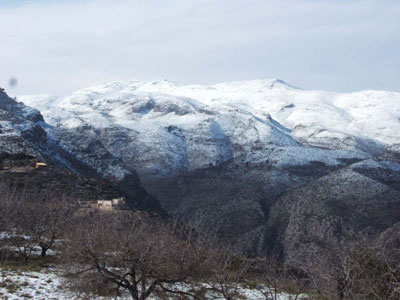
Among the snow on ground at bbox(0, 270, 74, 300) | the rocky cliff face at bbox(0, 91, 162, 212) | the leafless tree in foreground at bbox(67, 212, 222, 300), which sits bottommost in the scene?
the rocky cliff face at bbox(0, 91, 162, 212)

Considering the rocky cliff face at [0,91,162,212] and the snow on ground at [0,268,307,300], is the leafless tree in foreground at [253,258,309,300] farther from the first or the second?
the rocky cliff face at [0,91,162,212]

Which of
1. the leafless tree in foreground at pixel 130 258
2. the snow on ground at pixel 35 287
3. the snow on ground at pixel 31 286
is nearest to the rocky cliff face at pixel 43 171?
the snow on ground at pixel 35 287

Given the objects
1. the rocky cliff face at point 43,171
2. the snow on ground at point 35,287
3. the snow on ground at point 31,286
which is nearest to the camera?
the snow on ground at point 35,287

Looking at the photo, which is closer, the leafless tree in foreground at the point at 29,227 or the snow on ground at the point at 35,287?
the snow on ground at the point at 35,287

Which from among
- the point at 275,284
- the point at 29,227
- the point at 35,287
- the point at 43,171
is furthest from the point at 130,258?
the point at 43,171

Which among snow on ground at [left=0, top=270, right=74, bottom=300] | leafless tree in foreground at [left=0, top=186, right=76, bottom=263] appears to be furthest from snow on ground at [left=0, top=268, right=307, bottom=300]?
leafless tree in foreground at [left=0, top=186, right=76, bottom=263]

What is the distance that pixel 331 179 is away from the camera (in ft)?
472

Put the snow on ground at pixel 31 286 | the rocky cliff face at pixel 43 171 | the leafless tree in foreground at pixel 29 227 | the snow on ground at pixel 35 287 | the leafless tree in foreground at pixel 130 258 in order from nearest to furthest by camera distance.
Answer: the leafless tree in foreground at pixel 130 258, the snow on ground at pixel 35 287, the snow on ground at pixel 31 286, the leafless tree in foreground at pixel 29 227, the rocky cliff face at pixel 43 171

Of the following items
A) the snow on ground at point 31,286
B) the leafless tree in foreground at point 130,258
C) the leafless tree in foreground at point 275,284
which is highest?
the leafless tree in foreground at point 130,258

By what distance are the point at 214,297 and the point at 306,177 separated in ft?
483

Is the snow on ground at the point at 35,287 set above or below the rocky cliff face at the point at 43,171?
above

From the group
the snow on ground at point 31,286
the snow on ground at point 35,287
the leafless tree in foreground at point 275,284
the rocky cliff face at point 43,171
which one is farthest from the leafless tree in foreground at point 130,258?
the rocky cliff face at point 43,171

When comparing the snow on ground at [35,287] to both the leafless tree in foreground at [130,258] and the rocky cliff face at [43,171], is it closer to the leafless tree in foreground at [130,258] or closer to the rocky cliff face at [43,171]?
the leafless tree in foreground at [130,258]

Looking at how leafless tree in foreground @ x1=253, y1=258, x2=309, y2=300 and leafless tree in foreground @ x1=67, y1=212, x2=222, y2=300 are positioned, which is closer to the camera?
leafless tree in foreground @ x1=67, y1=212, x2=222, y2=300
